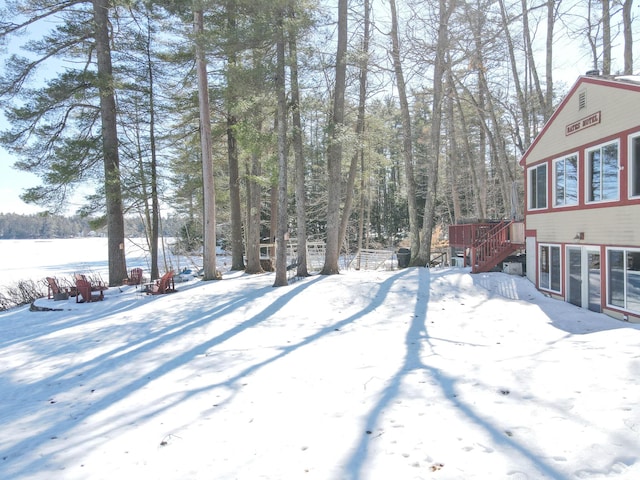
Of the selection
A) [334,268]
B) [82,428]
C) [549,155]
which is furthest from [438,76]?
[82,428]

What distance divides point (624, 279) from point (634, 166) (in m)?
2.40

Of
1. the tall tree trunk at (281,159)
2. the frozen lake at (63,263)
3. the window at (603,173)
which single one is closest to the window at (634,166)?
the window at (603,173)

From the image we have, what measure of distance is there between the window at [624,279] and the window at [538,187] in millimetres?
3426

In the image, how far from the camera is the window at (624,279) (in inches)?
326

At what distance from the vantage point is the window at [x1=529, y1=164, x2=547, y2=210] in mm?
12117

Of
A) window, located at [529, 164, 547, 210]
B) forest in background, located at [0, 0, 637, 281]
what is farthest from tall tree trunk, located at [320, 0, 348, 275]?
window, located at [529, 164, 547, 210]

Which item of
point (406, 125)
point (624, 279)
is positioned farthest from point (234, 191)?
point (624, 279)

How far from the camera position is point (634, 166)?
830 centimetres

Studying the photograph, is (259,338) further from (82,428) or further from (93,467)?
(93,467)

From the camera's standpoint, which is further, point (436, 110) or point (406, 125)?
point (406, 125)

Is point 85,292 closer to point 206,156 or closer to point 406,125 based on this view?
point 206,156

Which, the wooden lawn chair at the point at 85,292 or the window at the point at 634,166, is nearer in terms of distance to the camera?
the window at the point at 634,166

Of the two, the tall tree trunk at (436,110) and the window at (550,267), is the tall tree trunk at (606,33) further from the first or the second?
the window at (550,267)

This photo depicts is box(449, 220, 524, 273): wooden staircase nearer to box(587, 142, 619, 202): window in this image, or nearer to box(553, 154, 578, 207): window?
box(553, 154, 578, 207): window
